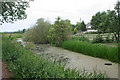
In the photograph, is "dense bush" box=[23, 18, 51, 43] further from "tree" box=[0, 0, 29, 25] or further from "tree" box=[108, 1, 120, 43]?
"tree" box=[0, 0, 29, 25]

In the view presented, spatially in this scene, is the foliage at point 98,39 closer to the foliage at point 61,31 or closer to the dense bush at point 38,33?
the foliage at point 61,31

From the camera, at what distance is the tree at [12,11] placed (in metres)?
2.74

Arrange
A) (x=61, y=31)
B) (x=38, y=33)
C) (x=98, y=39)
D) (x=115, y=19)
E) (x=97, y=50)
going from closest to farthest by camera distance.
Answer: (x=97, y=50) < (x=115, y=19) < (x=98, y=39) < (x=61, y=31) < (x=38, y=33)

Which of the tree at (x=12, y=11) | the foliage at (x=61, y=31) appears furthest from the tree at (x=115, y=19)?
the tree at (x=12, y=11)

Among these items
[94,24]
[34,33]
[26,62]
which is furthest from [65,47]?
[26,62]

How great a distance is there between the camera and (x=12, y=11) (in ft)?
9.48

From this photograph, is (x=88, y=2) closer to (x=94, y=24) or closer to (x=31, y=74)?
(x=31, y=74)

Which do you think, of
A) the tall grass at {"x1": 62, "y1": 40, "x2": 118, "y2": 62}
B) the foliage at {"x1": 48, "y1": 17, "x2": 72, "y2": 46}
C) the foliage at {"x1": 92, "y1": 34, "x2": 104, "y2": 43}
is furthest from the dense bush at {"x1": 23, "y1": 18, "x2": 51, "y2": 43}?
the foliage at {"x1": 92, "y1": 34, "x2": 104, "y2": 43}

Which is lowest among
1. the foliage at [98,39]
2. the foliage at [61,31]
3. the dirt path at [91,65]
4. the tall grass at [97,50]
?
the dirt path at [91,65]

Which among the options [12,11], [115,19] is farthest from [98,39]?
[12,11]

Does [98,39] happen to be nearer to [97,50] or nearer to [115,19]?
[115,19]

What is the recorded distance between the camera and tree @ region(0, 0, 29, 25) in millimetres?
2736

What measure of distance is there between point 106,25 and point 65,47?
310cm

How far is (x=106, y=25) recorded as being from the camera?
7.74 metres
